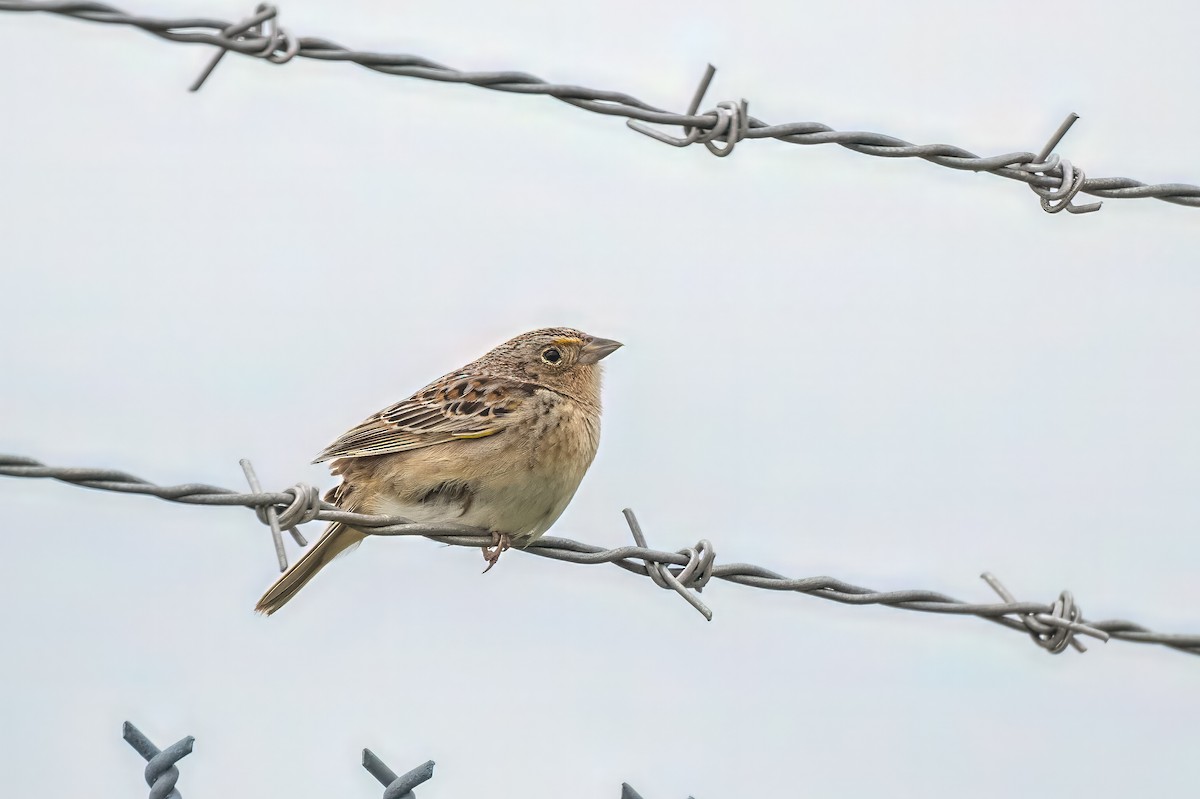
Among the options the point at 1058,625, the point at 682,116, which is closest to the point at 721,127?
the point at 682,116

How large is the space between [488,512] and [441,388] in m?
1.03

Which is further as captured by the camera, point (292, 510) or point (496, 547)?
point (496, 547)

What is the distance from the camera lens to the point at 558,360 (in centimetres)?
776

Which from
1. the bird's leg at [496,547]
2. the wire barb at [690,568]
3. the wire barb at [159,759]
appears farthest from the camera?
the bird's leg at [496,547]

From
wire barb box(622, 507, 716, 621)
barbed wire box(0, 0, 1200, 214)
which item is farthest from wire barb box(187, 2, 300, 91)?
wire barb box(622, 507, 716, 621)

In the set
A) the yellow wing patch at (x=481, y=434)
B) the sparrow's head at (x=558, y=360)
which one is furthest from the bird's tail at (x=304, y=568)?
the sparrow's head at (x=558, y=360)

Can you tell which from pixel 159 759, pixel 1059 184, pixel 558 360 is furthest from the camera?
pixel 558 360

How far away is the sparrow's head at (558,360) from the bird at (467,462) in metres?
0.14

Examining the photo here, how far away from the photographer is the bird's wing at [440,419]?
22.7ft

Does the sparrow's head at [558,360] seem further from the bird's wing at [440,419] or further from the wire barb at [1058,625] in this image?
the wire barb at [1058,625]

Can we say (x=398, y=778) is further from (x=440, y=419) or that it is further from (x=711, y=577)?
(x=440, y=419)

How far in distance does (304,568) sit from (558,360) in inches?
68.0

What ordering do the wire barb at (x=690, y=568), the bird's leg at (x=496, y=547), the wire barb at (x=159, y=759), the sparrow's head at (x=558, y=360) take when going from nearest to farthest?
the wire barb at (x=159, y=759)
the wire barb at (x=690, y=568)
the bird's leg at (x=496, y=547)
the sparrow's head at (x=558, y=360)

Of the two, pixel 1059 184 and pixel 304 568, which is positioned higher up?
pixel 1059 184
